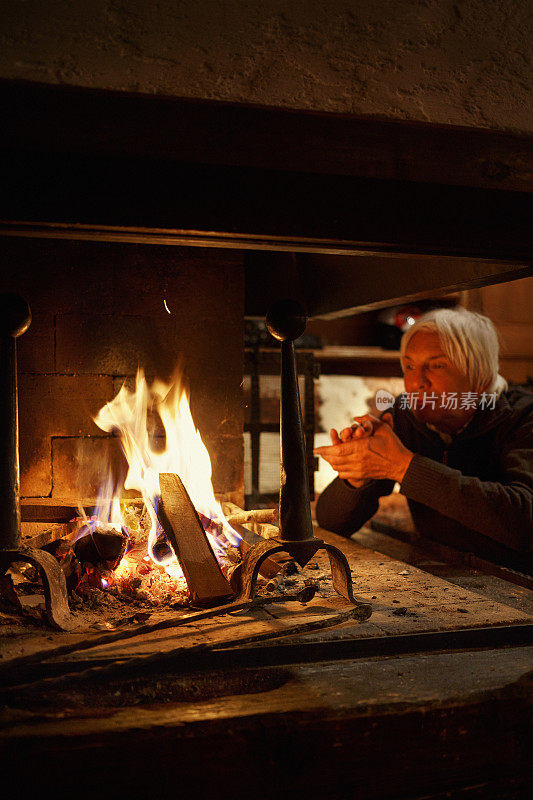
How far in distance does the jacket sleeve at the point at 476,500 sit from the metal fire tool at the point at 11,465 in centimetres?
146

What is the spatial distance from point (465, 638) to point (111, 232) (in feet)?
4.44

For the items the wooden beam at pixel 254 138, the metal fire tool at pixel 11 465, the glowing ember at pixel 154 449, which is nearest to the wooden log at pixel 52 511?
the glowing ember at pixel 154 449

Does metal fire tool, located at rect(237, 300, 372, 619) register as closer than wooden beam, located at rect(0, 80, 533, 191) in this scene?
No

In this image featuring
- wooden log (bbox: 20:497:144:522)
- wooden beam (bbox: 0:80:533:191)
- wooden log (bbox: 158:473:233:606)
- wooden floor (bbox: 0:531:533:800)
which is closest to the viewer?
wooden floor (bbox: 0:531:533:800)

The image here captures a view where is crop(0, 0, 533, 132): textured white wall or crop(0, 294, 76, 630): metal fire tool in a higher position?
crop(0, 0, 533, 132): textured white wall

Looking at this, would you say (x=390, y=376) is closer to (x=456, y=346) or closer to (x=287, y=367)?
(x=456, y=346)

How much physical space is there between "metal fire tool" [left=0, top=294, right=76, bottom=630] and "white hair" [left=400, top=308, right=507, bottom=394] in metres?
1.96

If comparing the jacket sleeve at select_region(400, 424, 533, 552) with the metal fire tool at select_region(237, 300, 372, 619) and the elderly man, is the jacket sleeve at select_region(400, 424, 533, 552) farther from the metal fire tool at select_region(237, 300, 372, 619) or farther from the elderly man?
the metal fire tool at select_region(237, 300, 372, 619)

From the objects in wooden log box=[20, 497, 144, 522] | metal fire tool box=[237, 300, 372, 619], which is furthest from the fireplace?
wooden log box=[20, 497, 144, 522]

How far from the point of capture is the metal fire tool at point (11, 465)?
4.99 ft

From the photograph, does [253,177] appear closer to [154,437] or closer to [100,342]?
[100,342]

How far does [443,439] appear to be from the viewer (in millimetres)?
3043

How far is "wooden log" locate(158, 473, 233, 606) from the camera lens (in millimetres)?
1680

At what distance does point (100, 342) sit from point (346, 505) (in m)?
1.33
